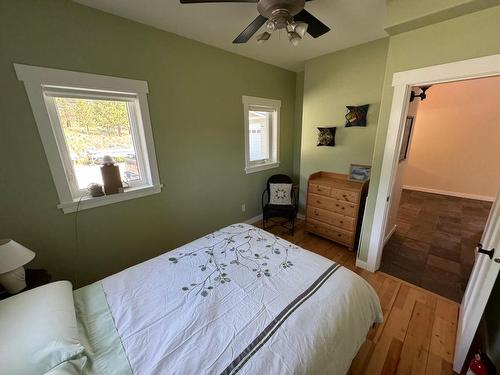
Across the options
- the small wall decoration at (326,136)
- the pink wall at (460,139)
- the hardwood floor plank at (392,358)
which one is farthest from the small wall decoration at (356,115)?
the pink wall at (460,139)

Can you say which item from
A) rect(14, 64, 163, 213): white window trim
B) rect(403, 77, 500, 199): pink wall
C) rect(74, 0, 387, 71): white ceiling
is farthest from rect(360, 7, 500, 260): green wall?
rect(403, 77, 500, 199): pink wall

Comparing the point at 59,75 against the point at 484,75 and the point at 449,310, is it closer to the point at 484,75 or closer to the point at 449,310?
the point at 484,75

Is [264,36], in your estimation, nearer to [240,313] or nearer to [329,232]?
[240,313]

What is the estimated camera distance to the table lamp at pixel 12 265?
1.20m

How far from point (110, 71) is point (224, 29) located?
1.14 meters

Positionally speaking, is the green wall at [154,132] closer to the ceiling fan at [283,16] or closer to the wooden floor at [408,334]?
the ceiling fan at [283,16]

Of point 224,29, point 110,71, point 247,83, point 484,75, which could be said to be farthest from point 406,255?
point 110,71

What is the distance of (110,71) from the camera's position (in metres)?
1.76

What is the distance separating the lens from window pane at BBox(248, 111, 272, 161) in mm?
3252

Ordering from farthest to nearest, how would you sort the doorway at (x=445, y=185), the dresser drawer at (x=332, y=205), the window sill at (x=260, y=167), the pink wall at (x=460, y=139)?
the pink wall at (x=460, y=139)
the window sill at (x=260, y=167)
the dresser drawer at (x=332, y=205)
the doorway at (x=445, y=185)

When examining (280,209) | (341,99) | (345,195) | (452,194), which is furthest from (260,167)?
(452,194)

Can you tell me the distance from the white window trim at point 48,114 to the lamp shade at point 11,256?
48cm

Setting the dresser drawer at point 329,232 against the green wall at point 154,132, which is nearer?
the green wall at point 154,132

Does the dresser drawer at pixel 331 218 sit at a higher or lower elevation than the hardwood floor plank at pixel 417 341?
→ higher
